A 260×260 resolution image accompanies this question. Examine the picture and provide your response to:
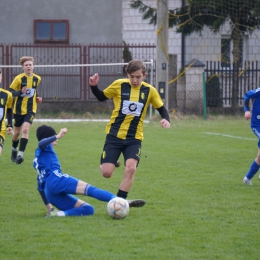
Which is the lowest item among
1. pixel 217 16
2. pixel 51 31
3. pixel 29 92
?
pixel 29 92

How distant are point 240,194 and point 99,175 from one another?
2570mm

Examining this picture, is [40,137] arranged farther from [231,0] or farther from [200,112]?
[231,0]

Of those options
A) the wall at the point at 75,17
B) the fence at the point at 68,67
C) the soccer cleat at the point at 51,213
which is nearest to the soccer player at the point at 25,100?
the soccer cleat at the point at 51,213

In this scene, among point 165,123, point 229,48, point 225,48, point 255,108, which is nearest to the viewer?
point 165,123

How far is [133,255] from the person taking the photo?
4941 millimetres

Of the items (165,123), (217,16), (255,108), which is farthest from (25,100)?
(217,16)

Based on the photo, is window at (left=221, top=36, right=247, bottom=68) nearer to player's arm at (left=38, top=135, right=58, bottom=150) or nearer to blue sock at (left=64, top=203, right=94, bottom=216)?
blue sock at (left=64, top=203, right=94, bottom=216)

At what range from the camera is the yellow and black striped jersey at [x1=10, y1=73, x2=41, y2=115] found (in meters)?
11.7

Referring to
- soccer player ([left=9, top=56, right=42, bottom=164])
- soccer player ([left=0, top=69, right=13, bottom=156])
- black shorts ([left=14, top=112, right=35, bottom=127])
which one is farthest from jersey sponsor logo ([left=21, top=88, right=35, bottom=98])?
soccer player ([left=0, top=69, right=13, bottom=156])

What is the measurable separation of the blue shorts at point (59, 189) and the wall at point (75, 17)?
57.1 feet

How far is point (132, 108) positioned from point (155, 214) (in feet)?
4.41

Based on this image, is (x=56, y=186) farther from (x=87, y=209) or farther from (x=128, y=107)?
(x=128, y=107)

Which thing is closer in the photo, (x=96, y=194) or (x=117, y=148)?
(x=96, y=194)

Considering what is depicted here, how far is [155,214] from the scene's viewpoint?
6598mm
